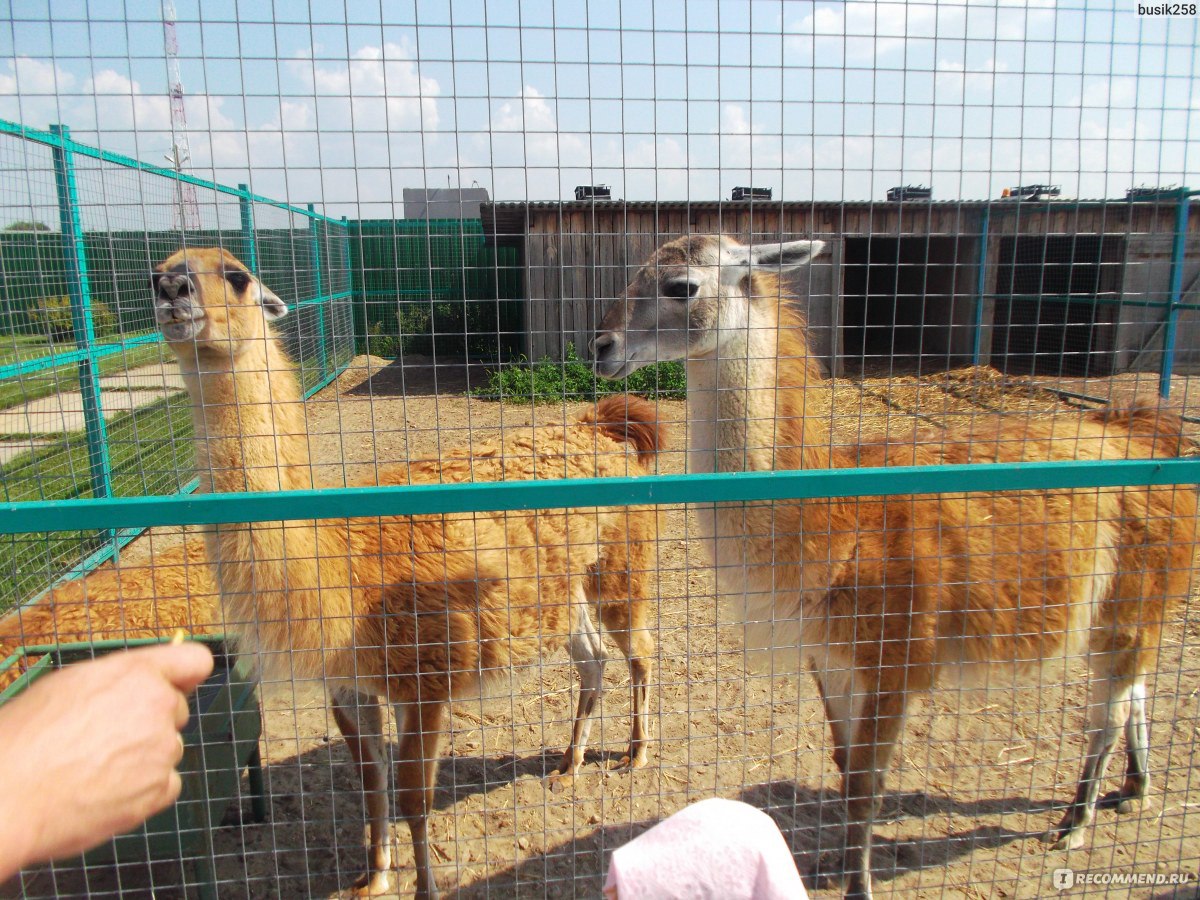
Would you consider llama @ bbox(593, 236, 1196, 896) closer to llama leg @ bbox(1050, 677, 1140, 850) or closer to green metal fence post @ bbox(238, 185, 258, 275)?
llama leg @ bbox(1050, 677, 1140, 850)

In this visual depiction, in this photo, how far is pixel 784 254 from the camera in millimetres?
2898

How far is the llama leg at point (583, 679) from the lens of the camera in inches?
162

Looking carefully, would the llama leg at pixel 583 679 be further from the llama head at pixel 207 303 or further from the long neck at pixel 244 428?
the llama head at pixel 207 303

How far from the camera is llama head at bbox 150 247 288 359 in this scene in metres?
2.66

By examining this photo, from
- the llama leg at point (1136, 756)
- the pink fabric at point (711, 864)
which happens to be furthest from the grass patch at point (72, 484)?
the llama leg at point (1136, 756)

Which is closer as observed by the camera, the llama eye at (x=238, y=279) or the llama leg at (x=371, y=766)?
the llama eye at (x=238, y=279)

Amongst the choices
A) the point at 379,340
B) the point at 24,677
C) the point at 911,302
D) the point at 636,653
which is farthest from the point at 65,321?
the point at 911,302

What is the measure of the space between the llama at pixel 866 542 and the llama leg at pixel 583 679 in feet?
3.97

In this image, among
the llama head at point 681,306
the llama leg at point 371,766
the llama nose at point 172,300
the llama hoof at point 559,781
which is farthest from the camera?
the llama hoof at point 559,781

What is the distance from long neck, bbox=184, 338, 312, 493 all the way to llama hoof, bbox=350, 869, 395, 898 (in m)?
1.76

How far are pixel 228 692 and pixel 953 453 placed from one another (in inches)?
117

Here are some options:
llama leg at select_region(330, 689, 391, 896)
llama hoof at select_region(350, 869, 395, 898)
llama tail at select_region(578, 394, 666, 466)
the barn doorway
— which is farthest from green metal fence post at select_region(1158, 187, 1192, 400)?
the barn doorway

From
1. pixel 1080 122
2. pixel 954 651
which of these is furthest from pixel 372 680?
pixel 1080 122

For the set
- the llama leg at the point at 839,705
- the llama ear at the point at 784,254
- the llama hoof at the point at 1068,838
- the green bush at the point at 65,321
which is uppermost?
the llama ear at the point at 784,254
